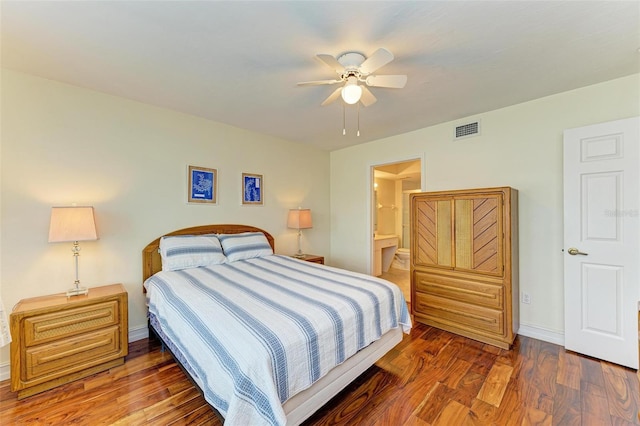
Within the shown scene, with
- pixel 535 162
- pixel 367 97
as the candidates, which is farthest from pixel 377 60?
pixel 535 162

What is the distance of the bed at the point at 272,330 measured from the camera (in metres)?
1.26

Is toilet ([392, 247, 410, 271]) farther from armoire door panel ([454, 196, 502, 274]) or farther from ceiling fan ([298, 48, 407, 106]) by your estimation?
ceiling fan ([298, 48, 407, 106])

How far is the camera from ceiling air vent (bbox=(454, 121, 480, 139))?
314cm

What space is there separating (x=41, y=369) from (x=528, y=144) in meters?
4.75

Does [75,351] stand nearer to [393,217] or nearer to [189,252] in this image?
[189,252]

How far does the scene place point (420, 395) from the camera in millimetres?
1908

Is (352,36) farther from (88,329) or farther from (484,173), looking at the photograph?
(88,329)

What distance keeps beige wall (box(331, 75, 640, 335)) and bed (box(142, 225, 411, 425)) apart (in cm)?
166

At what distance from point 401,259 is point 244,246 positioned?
4140 mm

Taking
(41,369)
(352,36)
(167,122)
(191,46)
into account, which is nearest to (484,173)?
(352,36)

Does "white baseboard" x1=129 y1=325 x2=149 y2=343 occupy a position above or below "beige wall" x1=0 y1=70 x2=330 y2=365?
below

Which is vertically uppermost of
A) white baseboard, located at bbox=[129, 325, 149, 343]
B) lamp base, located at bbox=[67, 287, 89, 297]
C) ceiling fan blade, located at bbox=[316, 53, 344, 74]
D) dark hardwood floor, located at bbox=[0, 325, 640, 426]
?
ceiling fan blade, located at bbox=[316, 53, 344, 74]

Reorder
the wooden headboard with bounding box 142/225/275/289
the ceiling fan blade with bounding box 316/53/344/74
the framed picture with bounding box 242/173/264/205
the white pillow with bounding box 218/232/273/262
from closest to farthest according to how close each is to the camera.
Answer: the ceiling fan blade with bounding box 316/53/344/74
the wooden headboard with bounding box 142/225/275/289
the white pillow with bounding box 218/232/273/262
the framed picture with bounding box 242/173/264/205

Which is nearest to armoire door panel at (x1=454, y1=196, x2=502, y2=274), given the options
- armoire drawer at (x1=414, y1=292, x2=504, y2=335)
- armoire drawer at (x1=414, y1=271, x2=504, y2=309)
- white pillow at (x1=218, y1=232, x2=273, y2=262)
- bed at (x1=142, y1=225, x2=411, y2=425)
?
armoire drawer at (x1=414, y1=271, x2=504, y2=309)
